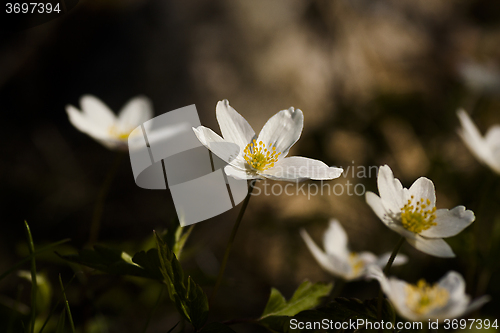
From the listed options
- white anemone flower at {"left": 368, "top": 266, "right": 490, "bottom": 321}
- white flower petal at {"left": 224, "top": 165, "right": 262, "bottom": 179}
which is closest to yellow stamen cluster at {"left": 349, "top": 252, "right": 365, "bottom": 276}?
white anemone flower at {"left": 368, "top": 266, "right": 490, "bottom": 321}

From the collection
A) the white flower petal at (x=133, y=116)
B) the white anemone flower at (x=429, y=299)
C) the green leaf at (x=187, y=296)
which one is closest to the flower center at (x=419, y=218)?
the white anemone flower at (x=429, y=299)

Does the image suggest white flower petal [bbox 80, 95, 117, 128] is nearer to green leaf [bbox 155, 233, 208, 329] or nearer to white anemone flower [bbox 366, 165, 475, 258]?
green leaf [bbox 155, 233, 208, 329]

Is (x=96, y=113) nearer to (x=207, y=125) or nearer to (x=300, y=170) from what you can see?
(x=207, y=125)

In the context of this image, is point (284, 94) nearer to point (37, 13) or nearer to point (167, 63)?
point (167, 63)

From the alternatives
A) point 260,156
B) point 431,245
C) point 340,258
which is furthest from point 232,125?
point 340,258

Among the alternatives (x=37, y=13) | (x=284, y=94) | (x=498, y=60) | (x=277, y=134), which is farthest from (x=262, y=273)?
(x=498, y=60)

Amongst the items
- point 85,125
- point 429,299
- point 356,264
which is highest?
point 85,125
